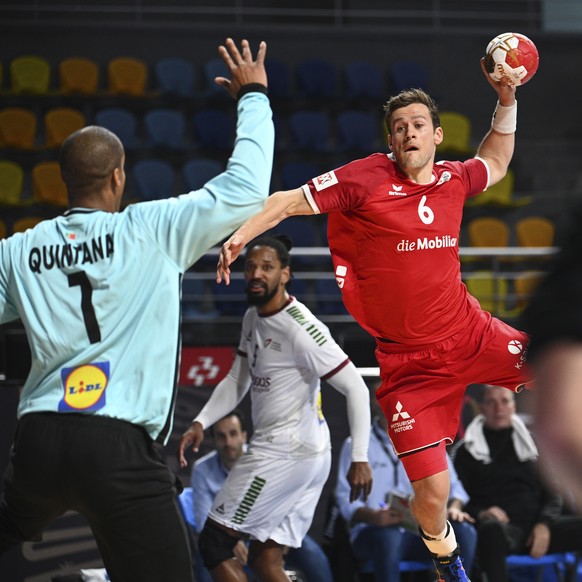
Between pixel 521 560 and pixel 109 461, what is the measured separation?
15.1 ft

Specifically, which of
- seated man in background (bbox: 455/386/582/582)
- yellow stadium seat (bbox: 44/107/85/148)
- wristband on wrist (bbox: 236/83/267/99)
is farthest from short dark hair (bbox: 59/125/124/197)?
yellow stadium seat (bbox: 44/107/85/148)

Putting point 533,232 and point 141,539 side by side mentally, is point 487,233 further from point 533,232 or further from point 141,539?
point 141,539

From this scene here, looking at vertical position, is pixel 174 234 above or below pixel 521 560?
above

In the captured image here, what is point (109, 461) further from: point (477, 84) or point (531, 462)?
point (477, 84)

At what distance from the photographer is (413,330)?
4785mm

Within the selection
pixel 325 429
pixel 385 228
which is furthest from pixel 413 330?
pixel 325 429

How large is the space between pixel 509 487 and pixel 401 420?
2574 mm

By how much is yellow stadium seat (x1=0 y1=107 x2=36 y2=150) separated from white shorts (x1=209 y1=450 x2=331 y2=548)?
9.46 meters

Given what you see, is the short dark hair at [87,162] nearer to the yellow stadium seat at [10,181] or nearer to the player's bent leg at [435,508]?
the player's bent leg at [435,508]

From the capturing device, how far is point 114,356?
3162 mm

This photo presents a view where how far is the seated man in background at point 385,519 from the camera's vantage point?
6.52m

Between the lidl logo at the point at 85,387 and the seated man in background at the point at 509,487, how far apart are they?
4256 mm

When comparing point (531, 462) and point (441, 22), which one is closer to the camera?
point (531, 462)

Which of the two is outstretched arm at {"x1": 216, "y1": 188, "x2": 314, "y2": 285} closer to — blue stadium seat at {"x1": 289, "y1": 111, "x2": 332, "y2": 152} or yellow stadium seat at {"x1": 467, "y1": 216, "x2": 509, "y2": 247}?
yellow stadium seat at {"x1": 467, "y1": 216, "x2": 509, "y2": 247}
